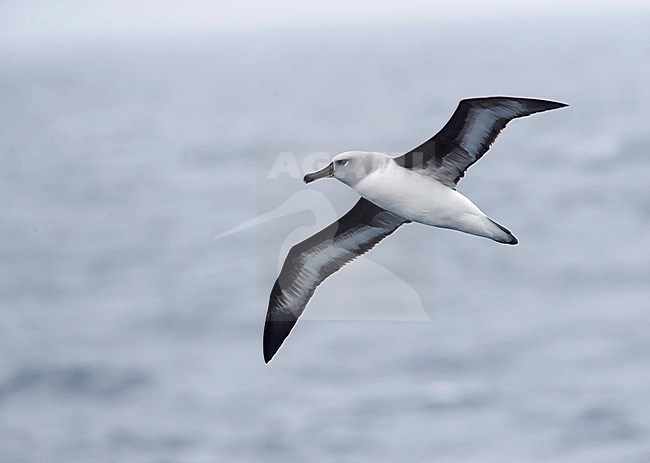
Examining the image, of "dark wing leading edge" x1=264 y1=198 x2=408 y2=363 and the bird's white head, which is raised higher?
the bird's white head

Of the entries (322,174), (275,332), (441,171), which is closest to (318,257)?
(275,332)

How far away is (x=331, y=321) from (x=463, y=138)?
44.1m

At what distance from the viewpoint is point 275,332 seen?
658 inches

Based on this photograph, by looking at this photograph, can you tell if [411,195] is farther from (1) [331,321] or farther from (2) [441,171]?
(1) [331,321]

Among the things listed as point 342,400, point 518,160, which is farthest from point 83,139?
point 342,400

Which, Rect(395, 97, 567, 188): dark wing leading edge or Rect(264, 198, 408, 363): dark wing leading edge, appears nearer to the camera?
Rect(395, 97, 567, 188): dark wing leading edge

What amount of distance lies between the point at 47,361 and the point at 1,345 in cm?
352

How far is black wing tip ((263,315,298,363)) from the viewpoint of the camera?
54.0ft

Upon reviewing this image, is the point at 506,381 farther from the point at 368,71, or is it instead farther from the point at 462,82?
the point at 368,71

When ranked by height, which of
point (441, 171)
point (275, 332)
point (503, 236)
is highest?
point (441, 171)

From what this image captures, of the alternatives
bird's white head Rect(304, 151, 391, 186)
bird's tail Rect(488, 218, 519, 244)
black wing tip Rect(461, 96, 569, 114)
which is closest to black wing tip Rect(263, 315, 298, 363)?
bird's white head Rect(304, 151, 391, 186)

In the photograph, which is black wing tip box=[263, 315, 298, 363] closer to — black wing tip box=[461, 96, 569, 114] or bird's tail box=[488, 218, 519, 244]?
bird's tail box=[488, 218, 519, 244]

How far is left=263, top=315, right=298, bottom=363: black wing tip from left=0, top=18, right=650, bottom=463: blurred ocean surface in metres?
12.1

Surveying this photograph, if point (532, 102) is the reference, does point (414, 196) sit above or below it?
below
